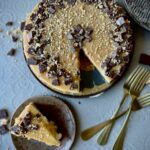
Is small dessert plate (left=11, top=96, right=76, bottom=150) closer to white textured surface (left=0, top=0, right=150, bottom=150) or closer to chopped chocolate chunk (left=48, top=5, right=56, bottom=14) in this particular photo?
white textured surface (left=0, top=0, right=150, bottom=150)

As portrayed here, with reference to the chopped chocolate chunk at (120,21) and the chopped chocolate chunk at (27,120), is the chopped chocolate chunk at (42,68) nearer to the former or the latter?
the chopped chocolate chunk at (27,120)

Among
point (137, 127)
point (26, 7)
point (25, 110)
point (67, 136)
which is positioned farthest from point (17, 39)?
point (137, 127)

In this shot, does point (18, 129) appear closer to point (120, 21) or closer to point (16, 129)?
point (16, 129)

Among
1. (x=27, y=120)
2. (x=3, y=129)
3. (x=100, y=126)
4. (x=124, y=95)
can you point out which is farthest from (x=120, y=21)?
(x=3, y=129)

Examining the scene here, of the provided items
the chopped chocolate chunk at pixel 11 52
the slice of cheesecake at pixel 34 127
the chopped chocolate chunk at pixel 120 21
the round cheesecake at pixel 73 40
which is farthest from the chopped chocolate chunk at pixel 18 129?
the chopped chocolate chunk at pixel 120 21

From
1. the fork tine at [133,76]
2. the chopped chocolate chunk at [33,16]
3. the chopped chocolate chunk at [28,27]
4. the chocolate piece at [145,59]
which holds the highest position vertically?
the chopped chocolate chunk at [33,16]

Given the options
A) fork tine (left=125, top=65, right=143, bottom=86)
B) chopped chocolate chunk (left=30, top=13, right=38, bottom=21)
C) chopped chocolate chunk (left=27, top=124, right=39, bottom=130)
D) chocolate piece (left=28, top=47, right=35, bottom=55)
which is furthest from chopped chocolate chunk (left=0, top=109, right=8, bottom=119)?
fork tine (left=125, top=65, right=143, bottom=86)
